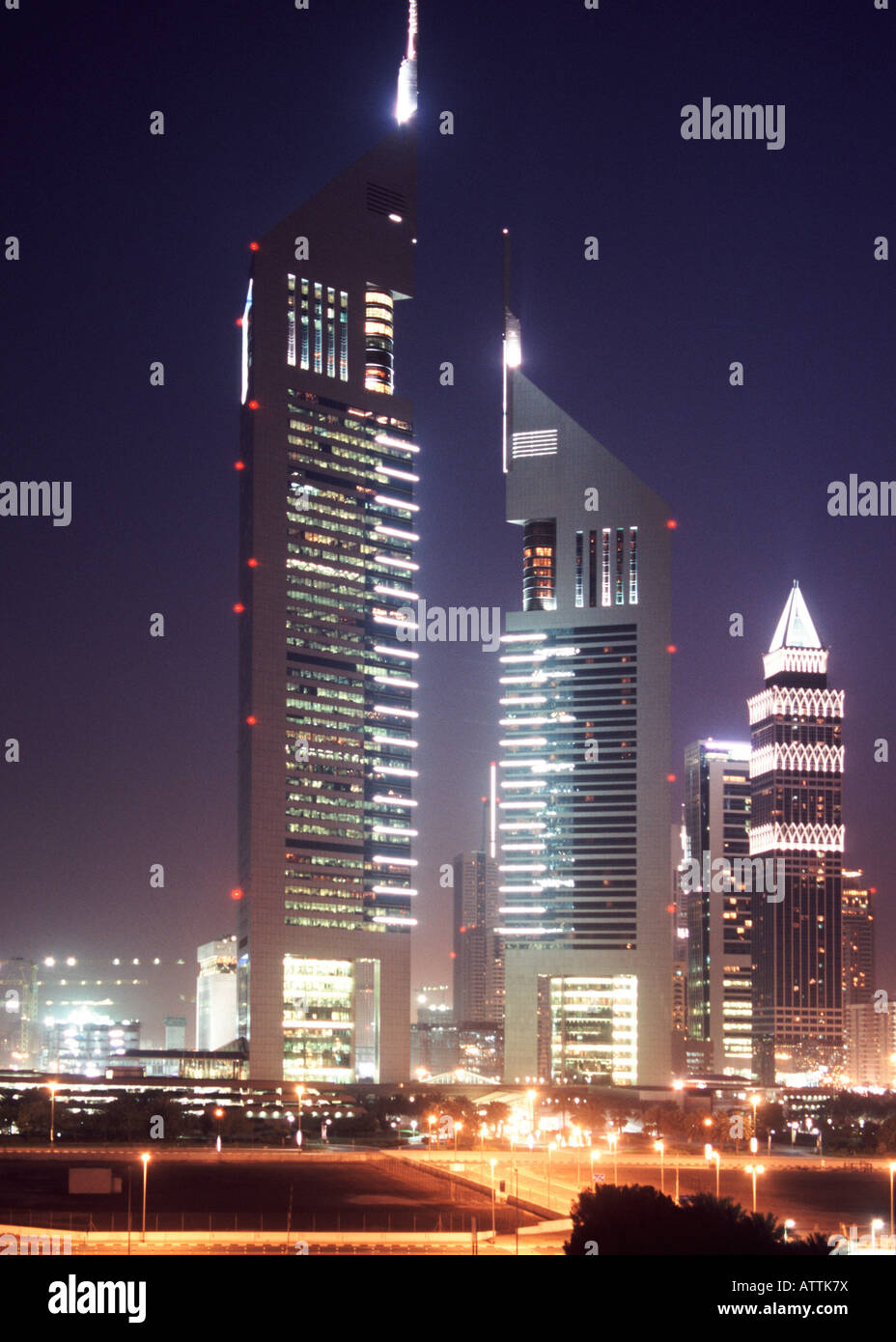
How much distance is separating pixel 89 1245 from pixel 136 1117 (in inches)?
4379

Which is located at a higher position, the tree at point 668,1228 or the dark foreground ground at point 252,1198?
the tree at point 668,1228

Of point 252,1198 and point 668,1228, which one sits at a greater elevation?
point 668,1228

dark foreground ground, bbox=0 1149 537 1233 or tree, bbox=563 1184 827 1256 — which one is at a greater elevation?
tree, bbox=563 1184 827 1256

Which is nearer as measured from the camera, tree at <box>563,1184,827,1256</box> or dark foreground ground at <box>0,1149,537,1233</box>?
tree at <box>563,1184,827,1256</box>

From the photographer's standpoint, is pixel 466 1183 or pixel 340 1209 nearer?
pixel 340 1209

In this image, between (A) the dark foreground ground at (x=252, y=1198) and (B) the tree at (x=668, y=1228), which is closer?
(B) the tree at (x=668, y=1228)
